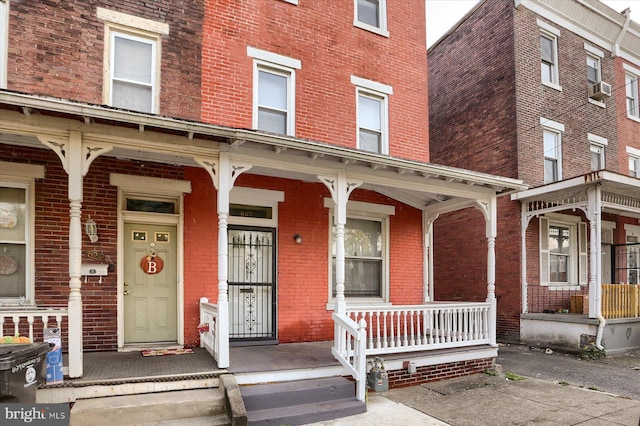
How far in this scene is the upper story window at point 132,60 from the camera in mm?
7129

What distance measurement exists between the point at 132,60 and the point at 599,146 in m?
13.5

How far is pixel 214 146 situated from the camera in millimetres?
5988

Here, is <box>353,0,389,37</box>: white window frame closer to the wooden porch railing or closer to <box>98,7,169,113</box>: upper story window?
<box>98,7,169,113</box>: upper story window

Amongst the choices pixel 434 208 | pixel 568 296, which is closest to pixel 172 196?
pixel 434 208

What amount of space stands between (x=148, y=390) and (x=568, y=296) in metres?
11.2

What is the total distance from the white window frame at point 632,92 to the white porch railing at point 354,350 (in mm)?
13672

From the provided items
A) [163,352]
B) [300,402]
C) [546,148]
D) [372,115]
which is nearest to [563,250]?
[546,148]

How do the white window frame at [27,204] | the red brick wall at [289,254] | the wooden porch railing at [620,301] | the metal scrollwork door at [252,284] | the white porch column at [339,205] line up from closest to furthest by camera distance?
the white window frame at [27,204], the white porch column at [339,205], the red brick wall at [289,254], the metal scrollwork door at [252,284], the wooden porch railing at [620,301]

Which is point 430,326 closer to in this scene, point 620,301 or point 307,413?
point 307,413

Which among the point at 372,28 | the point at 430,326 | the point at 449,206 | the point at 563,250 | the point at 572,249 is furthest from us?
the point at 572,249

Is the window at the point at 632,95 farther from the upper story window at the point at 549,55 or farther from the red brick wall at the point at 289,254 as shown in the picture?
the red brick wall at the point at 289,254

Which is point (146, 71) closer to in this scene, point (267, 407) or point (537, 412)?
point (267, 407)

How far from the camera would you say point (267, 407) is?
5.42 meters

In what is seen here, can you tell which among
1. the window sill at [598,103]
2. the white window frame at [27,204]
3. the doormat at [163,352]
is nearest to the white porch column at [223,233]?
the doormat at [163,352]
